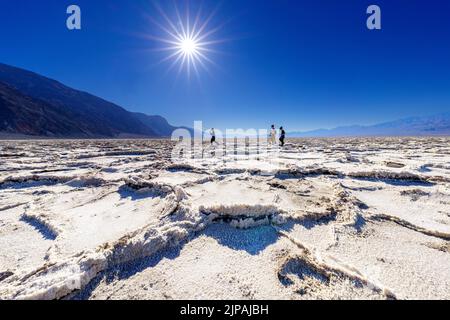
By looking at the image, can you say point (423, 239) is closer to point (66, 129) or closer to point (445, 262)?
point (445, 262)

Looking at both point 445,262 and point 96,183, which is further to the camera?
point 96,183

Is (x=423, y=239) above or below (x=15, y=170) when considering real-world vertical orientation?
below

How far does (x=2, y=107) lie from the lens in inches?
1489

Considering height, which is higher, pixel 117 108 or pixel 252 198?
pixel 117 108

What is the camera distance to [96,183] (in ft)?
12.8

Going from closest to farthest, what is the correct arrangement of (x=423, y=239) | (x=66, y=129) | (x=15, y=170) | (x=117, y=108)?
(x=423, y=239) < (x=15, y=170) < (x=66, y=129) < (x=117, y=108)
